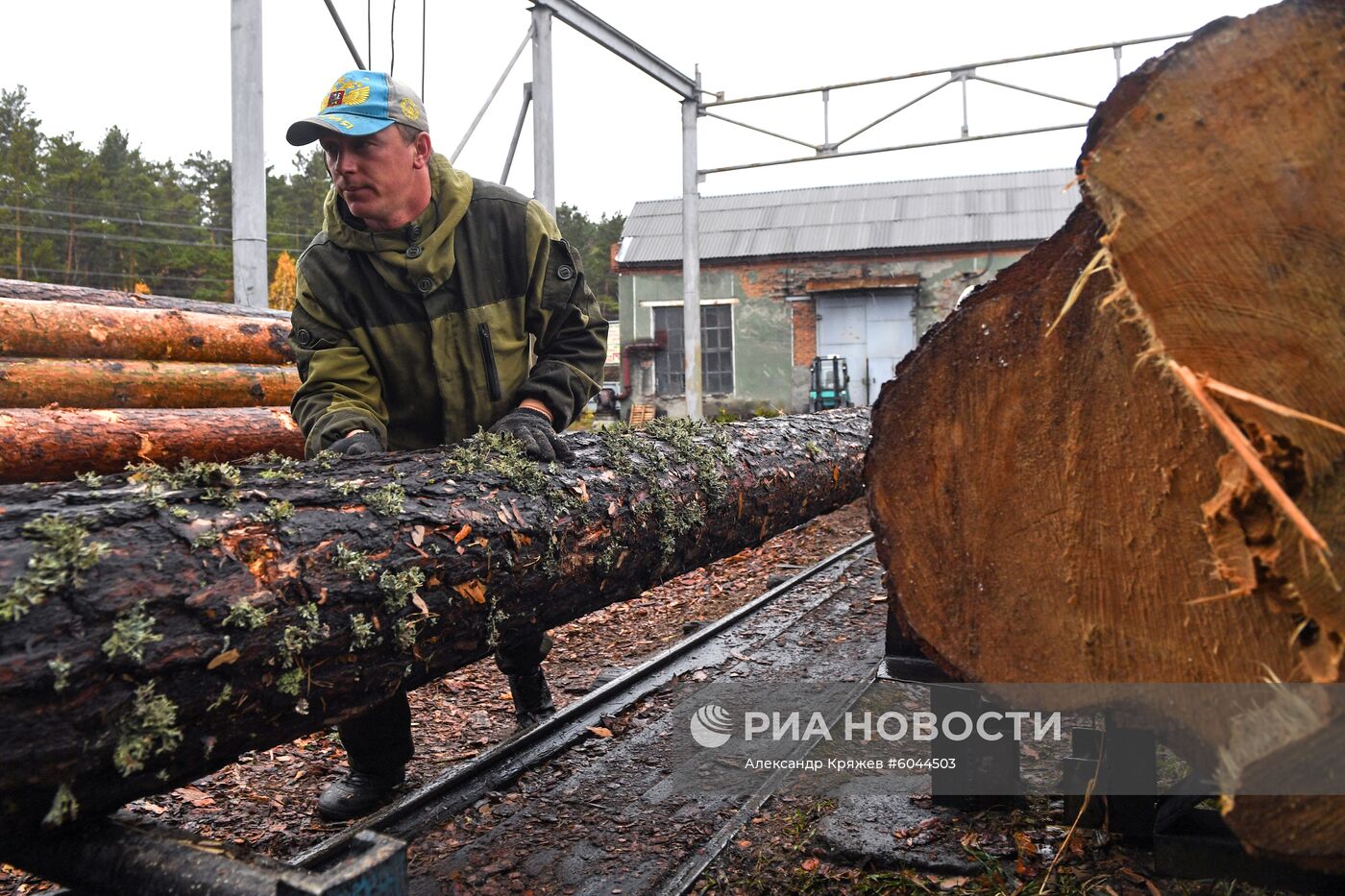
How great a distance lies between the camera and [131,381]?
518 centimetres

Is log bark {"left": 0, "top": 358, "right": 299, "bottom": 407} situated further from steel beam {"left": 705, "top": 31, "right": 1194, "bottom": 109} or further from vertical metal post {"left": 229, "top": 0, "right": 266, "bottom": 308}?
steel beam {"left": 705, "top": 31, "right": 1194, "bottom": 109}

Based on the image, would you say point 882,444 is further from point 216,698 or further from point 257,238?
point 257,238

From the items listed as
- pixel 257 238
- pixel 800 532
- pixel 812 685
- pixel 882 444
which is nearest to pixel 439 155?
pixel 882 444

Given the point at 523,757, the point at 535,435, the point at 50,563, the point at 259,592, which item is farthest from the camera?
the point at 523,757

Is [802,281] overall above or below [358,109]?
above

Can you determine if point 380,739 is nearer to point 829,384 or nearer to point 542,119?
point 542,119

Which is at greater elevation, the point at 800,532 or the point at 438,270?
the point at 438,270

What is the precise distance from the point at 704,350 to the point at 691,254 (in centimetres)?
901

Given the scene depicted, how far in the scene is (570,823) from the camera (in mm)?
2883

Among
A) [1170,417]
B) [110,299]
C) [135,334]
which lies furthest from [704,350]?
[1170,417]

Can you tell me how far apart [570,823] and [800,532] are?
554cm

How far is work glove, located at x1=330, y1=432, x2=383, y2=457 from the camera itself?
2.52 metres

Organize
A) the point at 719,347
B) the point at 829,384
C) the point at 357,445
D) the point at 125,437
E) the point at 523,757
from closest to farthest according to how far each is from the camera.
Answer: the point at 357,445
the point at 523,757
the point at 125,437
the point at 829,384
the point at 719,347

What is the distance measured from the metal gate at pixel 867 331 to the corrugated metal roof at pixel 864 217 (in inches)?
43.3
